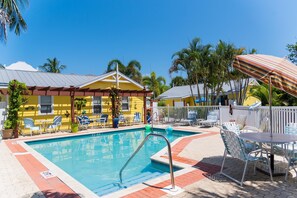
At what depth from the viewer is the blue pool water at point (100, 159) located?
5773mm

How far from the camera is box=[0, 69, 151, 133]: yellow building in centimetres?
1338

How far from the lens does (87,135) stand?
42.2 ft

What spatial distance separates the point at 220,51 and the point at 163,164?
14.3 metres

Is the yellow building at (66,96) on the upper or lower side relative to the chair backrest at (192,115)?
upper

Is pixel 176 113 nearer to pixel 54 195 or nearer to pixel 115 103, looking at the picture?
pixel 115 103

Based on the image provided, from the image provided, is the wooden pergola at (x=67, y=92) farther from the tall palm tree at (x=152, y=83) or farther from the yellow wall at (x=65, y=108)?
the tall palm tree at (x=152, y=83)

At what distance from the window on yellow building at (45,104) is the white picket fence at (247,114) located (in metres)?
8.69

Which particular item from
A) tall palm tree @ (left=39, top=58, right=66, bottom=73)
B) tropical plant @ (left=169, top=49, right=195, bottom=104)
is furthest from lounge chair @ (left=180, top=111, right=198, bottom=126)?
tall palm tree @ (left=39, top=58, right=66, bottom=73)

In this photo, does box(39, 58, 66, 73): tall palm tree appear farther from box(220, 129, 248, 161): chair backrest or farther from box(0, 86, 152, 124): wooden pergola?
box(220, 129, 248, 161): chair backrest

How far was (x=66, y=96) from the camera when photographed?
49.5 feet

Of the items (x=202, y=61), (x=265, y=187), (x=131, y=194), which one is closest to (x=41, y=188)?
(x=131, y=194)

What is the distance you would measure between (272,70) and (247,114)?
25.7 feet

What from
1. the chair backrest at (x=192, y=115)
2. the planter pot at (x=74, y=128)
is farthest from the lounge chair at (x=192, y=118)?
the planter pot at (x=74, y=128)

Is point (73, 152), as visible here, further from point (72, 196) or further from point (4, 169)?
point (72, 196)
